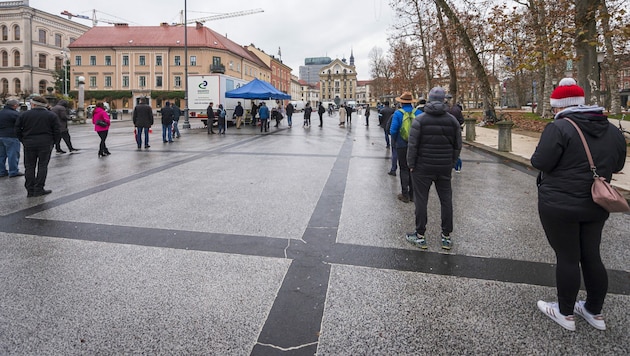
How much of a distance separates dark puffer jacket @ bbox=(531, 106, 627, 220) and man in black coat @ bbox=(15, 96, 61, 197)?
7792mm

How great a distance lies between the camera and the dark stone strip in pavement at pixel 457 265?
3.79 metres

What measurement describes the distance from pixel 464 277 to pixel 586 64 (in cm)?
1418

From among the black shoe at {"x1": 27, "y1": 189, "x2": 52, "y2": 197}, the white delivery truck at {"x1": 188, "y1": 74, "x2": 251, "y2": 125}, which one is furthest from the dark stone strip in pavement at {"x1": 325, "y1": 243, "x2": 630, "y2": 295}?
the white delivery truck at {"x1": 188, "y1": 74, "x2": 251, "y2": 125}

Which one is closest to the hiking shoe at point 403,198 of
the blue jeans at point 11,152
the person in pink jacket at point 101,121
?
the blue jeans at point 11,152

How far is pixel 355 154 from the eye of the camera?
44.4ft

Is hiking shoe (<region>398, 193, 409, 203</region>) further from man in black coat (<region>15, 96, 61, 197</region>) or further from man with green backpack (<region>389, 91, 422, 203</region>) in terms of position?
man in black coat (<region>15, 96, 61, 197</region>)

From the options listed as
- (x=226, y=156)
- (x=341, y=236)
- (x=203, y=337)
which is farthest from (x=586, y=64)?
(x=203, y=337)

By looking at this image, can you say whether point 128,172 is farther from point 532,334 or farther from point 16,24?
point 16,24

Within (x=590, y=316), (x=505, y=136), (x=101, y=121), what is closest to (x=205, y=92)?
(x=101, y=121)

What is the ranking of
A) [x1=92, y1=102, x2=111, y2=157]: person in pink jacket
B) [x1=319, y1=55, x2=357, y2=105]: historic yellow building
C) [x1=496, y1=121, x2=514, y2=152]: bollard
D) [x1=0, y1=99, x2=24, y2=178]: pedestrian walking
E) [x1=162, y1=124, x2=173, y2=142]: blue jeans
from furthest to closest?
1. [x1=319, y1=55, x2=357, y2=105]: historic yellow building
2. [x1=162, y1=124, x2=173, y2=142]: blue jeans
3. [x1=496, y1=121, x2=514, y2=152]: bollard
4. [x1=92, y1=102, x2=111, y2=157]: person in pink jacket
5. [x1=0, y1=99, x2=24, y2=178]: pedestrian walking

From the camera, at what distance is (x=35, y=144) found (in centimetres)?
720

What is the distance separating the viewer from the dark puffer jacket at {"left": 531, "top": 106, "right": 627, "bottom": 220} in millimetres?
2824

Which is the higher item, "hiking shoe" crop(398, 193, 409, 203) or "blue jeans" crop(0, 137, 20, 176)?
"blue jeans" crop(0, 137, 20, 176)

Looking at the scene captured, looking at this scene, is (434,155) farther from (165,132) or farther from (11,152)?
(165,132)
